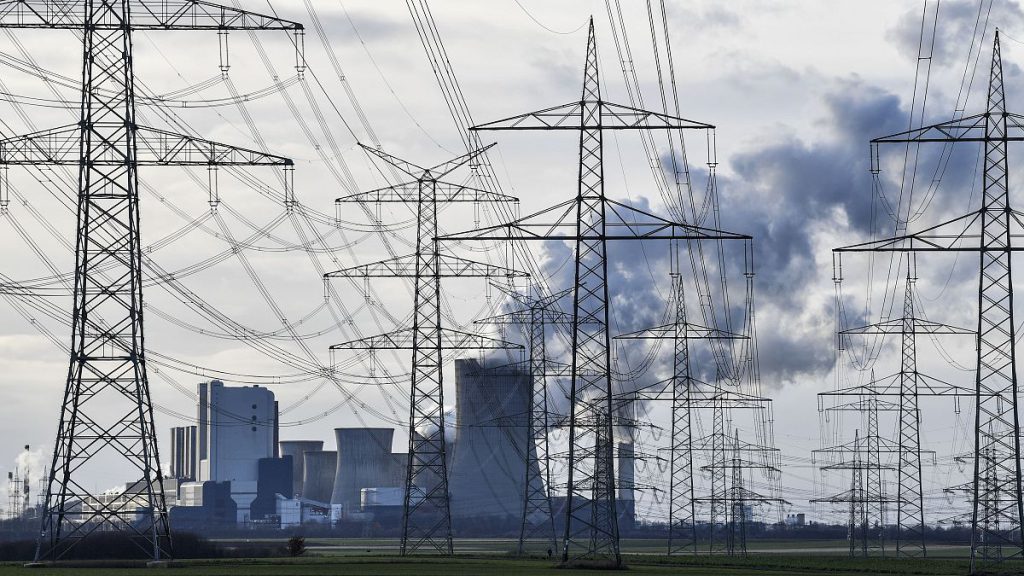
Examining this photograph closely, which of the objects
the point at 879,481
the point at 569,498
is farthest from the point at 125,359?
the point at 879,481

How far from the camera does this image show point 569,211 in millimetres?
48031

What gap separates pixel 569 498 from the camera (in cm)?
4662

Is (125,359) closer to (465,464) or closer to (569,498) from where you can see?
(569,498)

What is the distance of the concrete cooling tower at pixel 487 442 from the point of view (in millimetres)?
136500

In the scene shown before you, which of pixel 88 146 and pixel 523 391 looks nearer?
pixel 88 146

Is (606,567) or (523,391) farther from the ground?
(523,391)

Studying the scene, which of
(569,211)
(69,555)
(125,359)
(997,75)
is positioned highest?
(997,75)

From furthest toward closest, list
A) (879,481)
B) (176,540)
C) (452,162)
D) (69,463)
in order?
(879,481) < (176,540) < (452,162) < (69,463)

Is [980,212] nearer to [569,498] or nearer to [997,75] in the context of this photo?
[997,75]

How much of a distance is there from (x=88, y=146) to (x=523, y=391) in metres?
93.3

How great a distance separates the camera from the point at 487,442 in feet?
476

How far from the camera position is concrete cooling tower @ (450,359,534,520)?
136500 mm

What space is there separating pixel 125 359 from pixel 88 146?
6.26 metres

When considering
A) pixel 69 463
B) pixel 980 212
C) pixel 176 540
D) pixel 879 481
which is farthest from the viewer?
pixel 879 481
